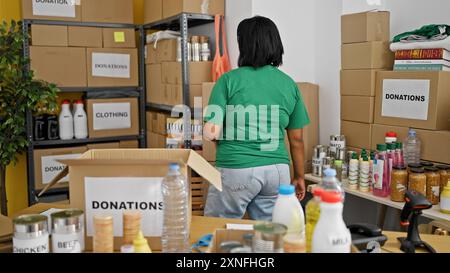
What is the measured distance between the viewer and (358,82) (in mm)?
2834

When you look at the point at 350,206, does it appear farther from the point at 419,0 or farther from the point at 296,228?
the point at 296,228

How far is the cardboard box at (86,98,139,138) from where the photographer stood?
148 inches

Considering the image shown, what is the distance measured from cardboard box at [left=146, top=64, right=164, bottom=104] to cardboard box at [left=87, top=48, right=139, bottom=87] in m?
0.10

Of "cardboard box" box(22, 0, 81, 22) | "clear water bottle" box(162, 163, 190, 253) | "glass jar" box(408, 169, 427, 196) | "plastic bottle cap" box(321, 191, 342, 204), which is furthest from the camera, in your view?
"cardboard box" box(22, 0, 81, 22)

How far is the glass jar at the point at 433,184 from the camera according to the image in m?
2.25

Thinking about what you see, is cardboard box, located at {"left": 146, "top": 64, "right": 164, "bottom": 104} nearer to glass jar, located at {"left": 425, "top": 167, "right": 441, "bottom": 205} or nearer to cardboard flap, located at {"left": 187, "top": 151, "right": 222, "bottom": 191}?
glass jar, located at {"left": 425, "top": 167, "right": 441, "bottom": 205}

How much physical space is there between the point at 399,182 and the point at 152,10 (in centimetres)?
238

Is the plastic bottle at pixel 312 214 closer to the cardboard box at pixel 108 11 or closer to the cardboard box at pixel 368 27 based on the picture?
the cardboard box at pixel 368 27

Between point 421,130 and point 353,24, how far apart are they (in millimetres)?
757

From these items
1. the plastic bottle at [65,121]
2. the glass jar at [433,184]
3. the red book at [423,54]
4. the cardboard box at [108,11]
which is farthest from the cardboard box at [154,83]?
the glass jar at [433,184]

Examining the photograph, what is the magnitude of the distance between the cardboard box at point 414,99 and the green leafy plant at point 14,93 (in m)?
2.23

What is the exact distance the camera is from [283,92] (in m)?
2.11

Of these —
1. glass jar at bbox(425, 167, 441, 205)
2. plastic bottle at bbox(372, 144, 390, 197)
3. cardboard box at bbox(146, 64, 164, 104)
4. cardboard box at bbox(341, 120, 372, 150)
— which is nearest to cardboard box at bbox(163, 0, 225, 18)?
cardboard box at bbox(146, 64, 164, 104)

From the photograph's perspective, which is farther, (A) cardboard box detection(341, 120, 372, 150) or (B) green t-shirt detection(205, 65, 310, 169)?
(A) cardboard box detection(341, 120, 372, 150)
